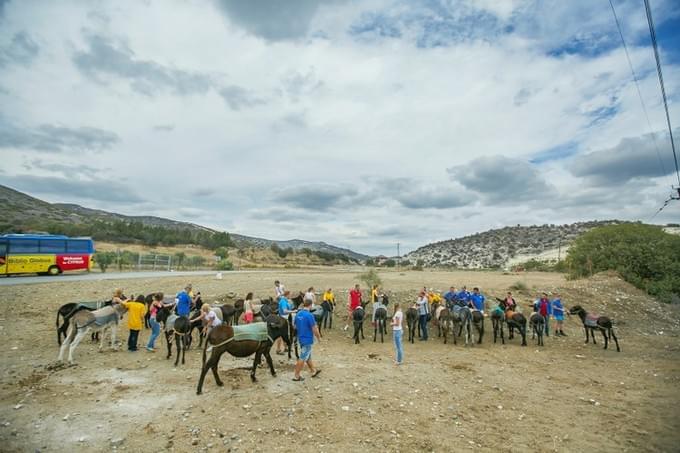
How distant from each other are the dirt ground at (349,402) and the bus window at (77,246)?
19.5m

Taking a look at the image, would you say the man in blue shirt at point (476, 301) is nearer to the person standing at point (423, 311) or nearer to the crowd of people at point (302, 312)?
the crowd of people at point (302, 312)

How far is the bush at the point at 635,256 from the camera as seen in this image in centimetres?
2628

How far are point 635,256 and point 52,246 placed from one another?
4704cm

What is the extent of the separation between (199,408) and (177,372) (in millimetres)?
2743

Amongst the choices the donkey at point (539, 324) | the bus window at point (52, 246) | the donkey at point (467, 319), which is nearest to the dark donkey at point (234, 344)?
the donkey at point (467, 319)

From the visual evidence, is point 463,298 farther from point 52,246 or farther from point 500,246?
point 500,246

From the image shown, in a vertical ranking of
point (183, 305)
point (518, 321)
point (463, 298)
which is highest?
point (463, 298)

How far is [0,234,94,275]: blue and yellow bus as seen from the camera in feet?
83.9

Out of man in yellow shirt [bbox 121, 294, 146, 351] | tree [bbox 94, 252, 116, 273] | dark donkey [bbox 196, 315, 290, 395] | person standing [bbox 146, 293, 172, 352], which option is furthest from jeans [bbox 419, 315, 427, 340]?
tree [bbox 94, 252, 116, 273]

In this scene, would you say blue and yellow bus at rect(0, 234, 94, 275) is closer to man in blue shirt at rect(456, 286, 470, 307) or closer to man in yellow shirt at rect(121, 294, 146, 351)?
man in yellow shirt at rect(121, 294, 146, 351)

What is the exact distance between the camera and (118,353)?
36.5ft

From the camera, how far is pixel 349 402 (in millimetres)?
7684

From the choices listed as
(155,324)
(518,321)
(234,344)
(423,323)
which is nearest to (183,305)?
(155,324)

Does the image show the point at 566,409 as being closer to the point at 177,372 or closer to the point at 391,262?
the point at 177,372
